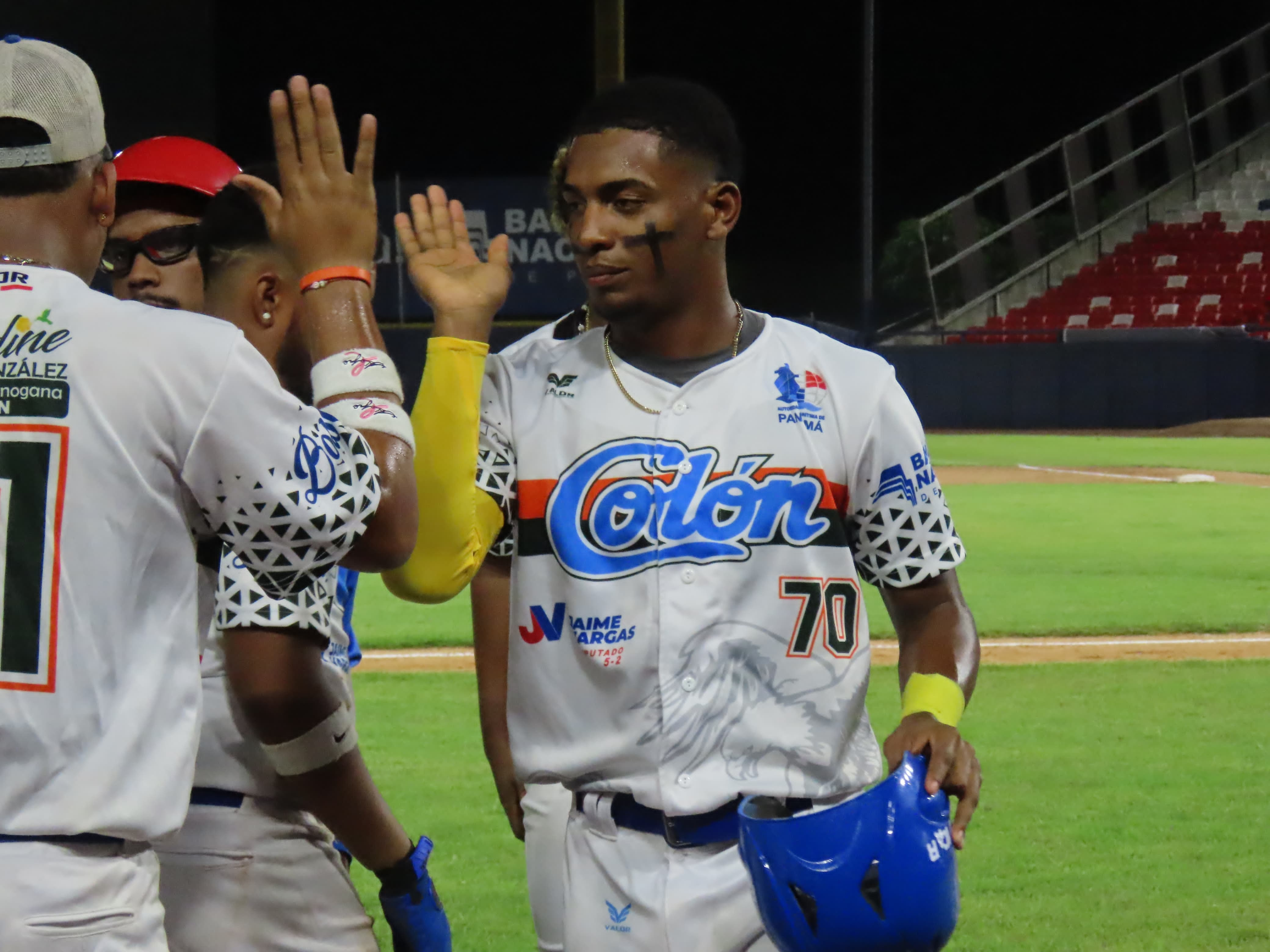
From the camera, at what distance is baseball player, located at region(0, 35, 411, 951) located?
76.2 inches

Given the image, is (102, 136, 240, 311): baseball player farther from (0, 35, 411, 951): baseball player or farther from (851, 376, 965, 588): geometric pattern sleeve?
(851, 376, 965, 588): geometric pattern sleeve

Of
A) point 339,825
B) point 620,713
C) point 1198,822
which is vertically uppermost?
point 620,713

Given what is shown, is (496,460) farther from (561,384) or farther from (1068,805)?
(1068,805)

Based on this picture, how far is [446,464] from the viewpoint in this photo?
2510 millimetres

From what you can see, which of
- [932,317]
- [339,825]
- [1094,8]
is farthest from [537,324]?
[339,825]

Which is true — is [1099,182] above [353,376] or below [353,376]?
above

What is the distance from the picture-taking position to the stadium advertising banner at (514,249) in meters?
29.8

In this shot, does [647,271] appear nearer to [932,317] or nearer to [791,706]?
[791,706]

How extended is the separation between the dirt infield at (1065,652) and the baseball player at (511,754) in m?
5.80

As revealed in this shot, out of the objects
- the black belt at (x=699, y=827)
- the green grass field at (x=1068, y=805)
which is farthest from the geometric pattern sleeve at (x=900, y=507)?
the green grass field at (x=1068, y=805)

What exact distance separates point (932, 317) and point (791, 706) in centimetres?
2999

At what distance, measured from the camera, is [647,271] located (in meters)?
2.71

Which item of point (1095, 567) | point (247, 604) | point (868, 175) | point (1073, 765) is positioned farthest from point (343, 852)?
point (868, 175)

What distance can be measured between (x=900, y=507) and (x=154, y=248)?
1.47 meters
